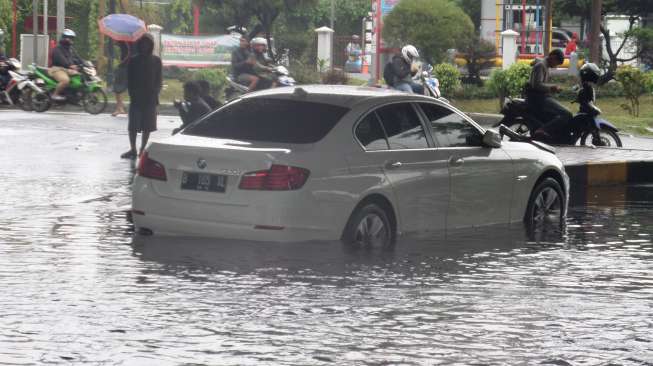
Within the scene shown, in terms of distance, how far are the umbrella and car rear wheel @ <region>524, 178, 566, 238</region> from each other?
73.9 feet

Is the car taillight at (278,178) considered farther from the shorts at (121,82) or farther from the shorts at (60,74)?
the shorts at (121,82)

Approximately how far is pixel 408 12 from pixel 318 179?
38.2 meters

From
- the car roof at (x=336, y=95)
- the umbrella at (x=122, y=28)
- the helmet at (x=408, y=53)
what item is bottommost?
the car roof at (x=336, y=95)

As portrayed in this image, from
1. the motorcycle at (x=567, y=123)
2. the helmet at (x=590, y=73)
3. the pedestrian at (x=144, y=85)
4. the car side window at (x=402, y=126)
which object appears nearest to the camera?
the car side window at (x=402, y=126)

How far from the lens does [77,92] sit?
3122 cm

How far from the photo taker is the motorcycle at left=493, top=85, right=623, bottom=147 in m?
22.3

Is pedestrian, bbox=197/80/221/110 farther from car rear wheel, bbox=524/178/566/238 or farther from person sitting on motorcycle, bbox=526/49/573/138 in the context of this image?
person sitting on motorcycle, bbox=526/49/573/138

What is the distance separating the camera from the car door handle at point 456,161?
40.6ft

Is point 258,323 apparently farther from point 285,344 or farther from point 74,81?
point 74,81

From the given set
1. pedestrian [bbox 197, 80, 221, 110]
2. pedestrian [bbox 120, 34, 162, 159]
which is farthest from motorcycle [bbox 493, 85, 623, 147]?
pedestrian [bbox 197, 80, 221, 110]

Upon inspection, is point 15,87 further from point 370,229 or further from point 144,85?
point 370,229

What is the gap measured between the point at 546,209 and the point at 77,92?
18.7 metres

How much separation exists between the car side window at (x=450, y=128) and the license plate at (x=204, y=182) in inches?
82.6

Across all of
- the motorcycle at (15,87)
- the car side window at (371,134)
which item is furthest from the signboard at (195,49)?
the car side window at (371,134)
